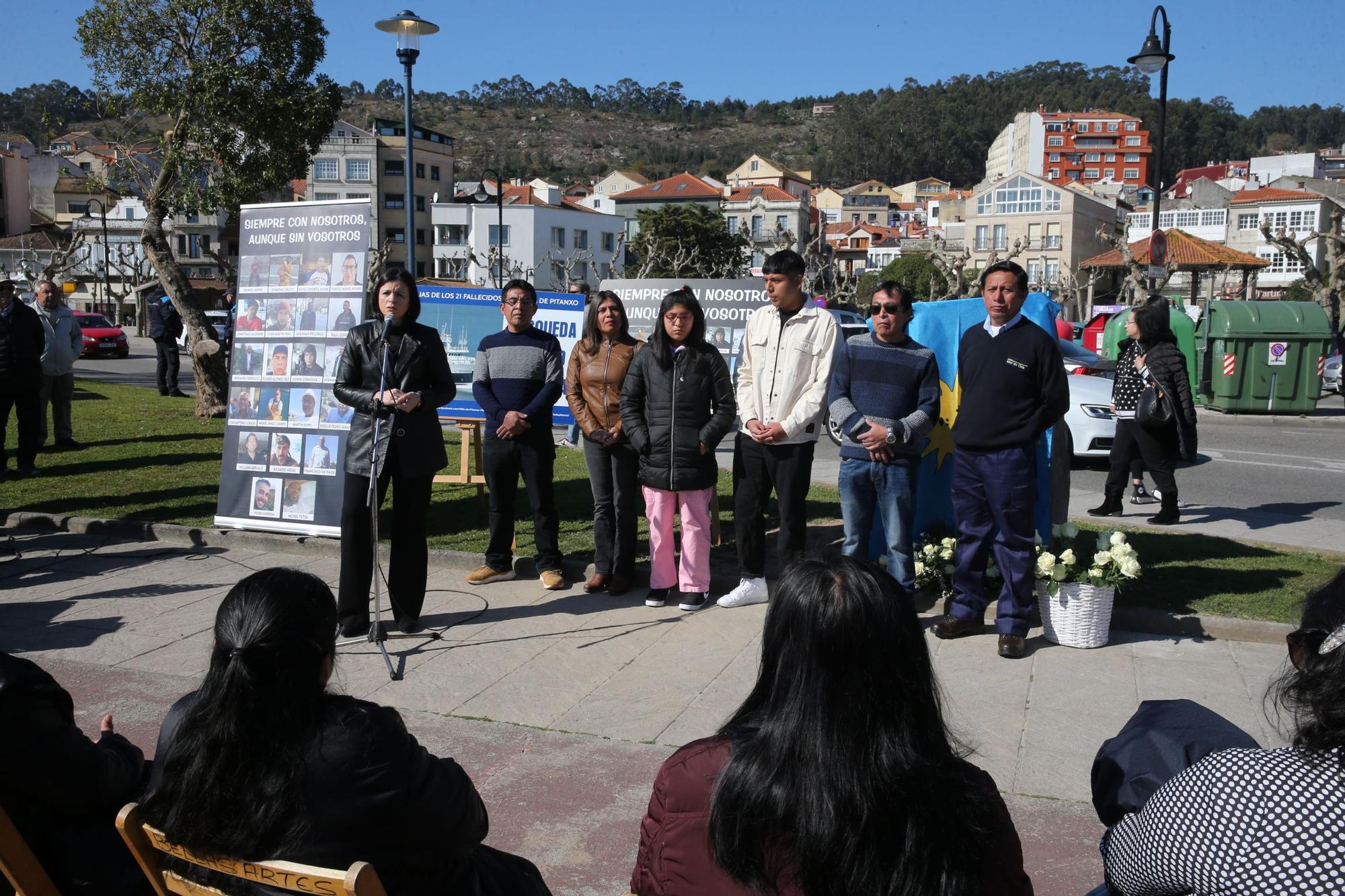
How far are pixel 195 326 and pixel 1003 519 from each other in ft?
41.8

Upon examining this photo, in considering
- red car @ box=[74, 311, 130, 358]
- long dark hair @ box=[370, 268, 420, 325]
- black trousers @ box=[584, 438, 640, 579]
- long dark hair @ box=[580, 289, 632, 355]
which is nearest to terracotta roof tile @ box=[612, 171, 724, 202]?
red car @ box=[74, 311, 130, 358]

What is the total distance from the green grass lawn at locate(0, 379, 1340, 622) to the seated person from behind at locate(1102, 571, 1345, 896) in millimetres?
3292

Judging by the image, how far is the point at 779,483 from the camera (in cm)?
679

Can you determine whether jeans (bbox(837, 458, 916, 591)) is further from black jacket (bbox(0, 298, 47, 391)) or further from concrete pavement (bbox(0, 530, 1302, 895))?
black jacket (bbox(0, 298, 47, 391))

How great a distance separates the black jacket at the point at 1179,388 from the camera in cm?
901

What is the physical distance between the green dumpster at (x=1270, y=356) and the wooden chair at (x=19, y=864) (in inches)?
809

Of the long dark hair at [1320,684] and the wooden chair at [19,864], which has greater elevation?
the long dark hair at [1320,684]

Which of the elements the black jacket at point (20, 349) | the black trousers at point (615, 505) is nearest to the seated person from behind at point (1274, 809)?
the black trousers at point (615, 505)

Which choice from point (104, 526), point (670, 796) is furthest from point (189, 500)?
point (670, 796)

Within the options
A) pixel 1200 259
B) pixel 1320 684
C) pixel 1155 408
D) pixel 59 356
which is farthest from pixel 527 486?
pixel 1200 259

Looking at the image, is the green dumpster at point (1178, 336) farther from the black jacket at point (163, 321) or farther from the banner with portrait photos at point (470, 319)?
the black jacket at point (163, 321)

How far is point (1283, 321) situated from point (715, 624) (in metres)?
16.9

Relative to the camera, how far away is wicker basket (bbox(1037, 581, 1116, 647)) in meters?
5.93

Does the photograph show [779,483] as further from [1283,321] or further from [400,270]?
[1283,321]
